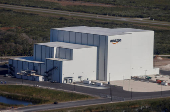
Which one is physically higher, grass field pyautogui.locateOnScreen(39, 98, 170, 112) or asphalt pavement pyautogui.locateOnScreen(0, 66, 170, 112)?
asphalt pavement pyautogui.locateOnScreen(0, 66, 170, 112)

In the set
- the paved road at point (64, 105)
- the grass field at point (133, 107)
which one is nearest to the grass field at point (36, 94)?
the paved road at point (64, 105)

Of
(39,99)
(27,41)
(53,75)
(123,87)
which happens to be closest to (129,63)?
(123,87)

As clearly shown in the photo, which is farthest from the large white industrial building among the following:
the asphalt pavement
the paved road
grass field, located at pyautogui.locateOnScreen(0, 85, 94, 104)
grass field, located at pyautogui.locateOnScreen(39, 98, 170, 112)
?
grass field, located at pyautogui.locateOnScreen(39, 98, 170, 112)

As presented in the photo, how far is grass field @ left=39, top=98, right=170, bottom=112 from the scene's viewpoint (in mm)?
86106

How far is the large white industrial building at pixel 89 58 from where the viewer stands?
113m

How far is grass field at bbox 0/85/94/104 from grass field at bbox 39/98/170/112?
334 inches

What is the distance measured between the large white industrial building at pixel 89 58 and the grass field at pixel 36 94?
9276mm

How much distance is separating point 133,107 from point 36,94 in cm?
2233

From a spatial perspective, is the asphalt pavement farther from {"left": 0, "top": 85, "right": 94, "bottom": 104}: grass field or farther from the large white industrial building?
the large white industrial building

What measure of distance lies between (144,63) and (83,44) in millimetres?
17766

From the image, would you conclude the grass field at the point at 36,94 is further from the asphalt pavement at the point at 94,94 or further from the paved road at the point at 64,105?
the asphalt pavement at the point at 94,94

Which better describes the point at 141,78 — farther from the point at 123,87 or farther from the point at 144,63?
the point at 123,87

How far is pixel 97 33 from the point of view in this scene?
120m

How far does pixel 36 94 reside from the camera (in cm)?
10062
